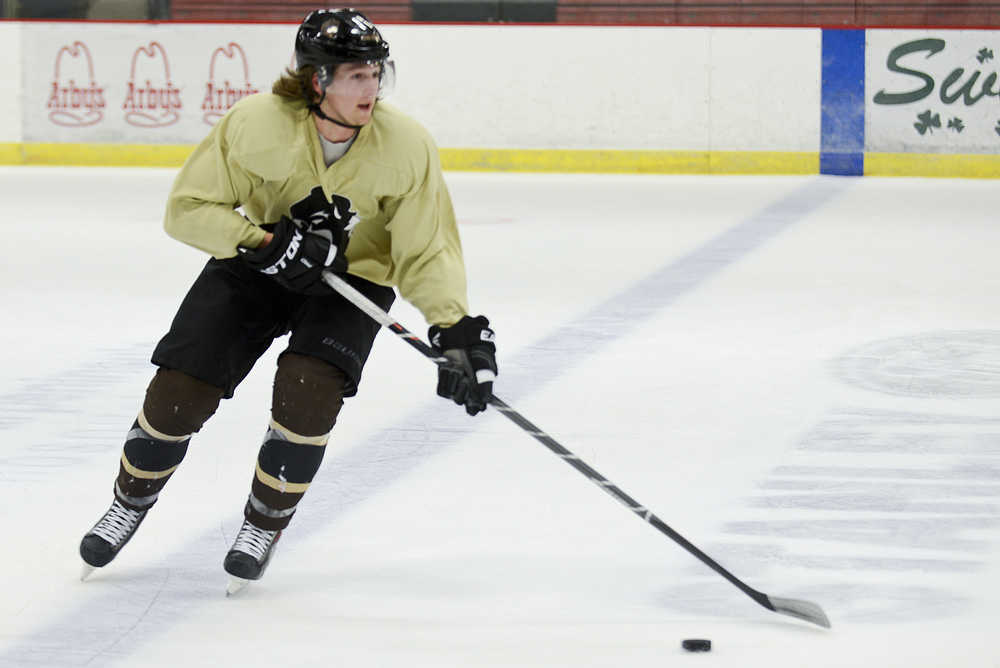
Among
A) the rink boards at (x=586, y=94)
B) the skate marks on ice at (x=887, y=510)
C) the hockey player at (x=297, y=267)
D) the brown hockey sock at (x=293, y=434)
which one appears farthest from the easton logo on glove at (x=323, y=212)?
the rink boards at (x=586, y=94)

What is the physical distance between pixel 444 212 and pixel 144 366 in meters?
2.12

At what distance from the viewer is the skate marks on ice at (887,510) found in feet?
8.60

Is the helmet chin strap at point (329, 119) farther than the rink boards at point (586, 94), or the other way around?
the rink boards at point (586, 94)

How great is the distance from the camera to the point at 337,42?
2.53 meters

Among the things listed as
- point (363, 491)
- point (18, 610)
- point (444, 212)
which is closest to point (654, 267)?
point (363, 491)

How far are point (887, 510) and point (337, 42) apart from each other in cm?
139

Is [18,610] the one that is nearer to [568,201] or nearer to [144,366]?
[144,366]

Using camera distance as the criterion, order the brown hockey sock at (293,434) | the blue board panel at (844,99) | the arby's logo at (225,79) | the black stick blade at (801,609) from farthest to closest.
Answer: the arby's logo at (225,79) < the blue board panel at (844,99) < the brown hockey sock at (293,434) < the black stick blade at (801,609)

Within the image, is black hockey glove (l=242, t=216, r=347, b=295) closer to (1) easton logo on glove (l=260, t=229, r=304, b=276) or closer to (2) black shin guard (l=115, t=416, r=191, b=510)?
(1) easton logo on glove (l=260, t=229, r=304, b=276)

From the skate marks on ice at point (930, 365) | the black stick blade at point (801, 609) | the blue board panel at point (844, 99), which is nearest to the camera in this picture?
the black stick blade at point (801, 609)

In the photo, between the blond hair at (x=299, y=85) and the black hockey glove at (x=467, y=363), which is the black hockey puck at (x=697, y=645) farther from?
the blond hair at (x=299, y=85)

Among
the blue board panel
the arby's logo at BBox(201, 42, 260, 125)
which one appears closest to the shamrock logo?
the blue board panel

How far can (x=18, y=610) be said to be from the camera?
8.22 feet

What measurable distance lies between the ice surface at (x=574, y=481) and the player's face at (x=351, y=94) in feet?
2.48
